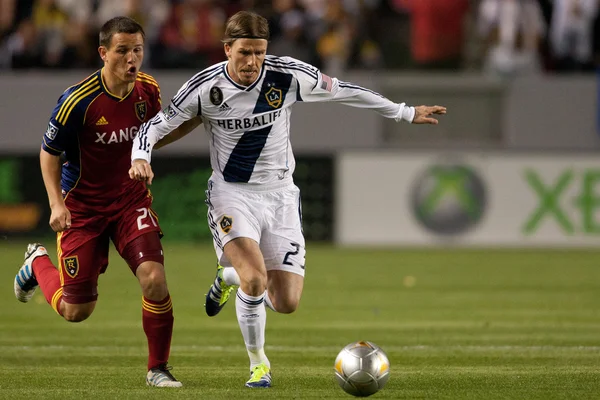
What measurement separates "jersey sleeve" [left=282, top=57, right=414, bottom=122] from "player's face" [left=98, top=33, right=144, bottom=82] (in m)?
1.03

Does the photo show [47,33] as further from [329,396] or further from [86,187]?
[329,396]

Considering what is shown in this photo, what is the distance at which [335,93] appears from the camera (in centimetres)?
815

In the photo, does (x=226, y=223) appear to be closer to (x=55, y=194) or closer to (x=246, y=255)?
(x=246, y=255)

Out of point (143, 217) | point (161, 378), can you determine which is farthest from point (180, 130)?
point (161, 378)

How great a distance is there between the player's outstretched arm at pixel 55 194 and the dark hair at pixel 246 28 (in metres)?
1.40

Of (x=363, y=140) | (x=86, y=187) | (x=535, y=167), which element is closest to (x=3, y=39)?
(x=363, y=140)

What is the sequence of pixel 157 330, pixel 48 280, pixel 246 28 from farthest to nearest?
pixel 48 280
pixel 157 330
pixel 246 28

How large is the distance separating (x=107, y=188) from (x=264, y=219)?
1070 mm

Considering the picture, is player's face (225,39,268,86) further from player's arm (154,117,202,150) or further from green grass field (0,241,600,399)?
green grass field (0,241,600,399)

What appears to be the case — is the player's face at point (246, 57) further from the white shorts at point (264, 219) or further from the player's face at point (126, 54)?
the white shorts at point (264, 219)

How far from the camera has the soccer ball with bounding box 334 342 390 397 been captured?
7.14 m

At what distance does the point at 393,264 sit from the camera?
1773cm

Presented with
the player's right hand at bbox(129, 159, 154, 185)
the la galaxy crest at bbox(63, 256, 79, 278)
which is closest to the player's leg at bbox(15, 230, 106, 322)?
the la galaxy crest at bbox(63, 256, 79, 278)

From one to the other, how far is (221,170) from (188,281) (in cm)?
731
